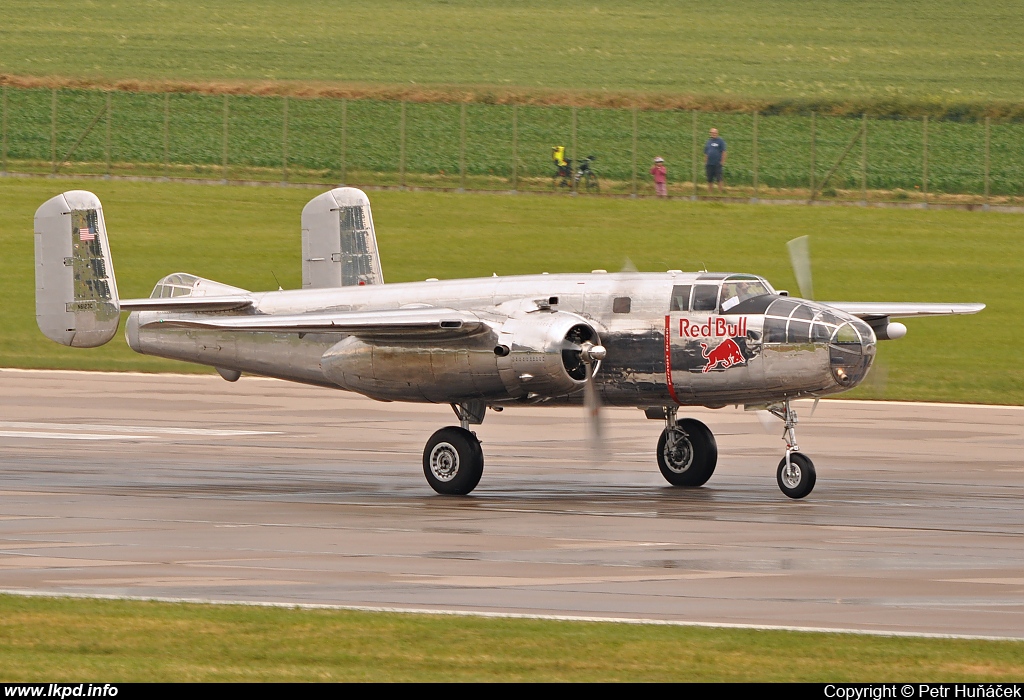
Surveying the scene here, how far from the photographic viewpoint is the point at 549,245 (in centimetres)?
5428

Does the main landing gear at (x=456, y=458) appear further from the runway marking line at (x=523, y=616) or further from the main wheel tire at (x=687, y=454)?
the runway marking line at (x=523, y=616)

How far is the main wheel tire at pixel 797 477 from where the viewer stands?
23125mm

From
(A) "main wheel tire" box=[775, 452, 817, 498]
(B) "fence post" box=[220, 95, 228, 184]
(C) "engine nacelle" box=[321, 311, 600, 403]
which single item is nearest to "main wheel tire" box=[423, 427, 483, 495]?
(C) "engine nacelle" box=[321, 311, 600, 403]

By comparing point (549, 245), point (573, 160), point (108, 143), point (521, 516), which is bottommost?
point (521, 516)

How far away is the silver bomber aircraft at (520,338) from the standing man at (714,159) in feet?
116

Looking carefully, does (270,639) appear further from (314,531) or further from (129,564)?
(314,531)

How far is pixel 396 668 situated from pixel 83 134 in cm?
5716

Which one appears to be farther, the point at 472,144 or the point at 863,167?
the point at 472,144

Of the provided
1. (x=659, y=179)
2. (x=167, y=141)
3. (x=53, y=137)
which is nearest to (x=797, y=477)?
(x=659, y=179)

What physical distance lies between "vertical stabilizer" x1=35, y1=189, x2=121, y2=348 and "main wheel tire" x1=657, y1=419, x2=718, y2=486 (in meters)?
9.02

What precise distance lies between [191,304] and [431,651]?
14.2 m

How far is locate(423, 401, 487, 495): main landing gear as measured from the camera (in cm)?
2400

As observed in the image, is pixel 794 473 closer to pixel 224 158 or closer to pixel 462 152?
pixel 462 152

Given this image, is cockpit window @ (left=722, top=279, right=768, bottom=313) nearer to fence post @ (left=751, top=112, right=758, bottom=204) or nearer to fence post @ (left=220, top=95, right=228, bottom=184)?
fence post @ (left=751, top=112, right=758, bottom=204)
